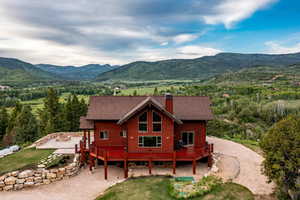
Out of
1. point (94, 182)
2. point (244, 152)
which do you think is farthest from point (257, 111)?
point (94, 182)

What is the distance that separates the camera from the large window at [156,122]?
1731 centimetres

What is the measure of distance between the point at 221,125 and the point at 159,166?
19.4m

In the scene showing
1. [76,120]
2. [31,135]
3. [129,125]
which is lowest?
[31,135]

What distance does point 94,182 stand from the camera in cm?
1594

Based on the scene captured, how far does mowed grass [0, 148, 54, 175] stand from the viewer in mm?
16797

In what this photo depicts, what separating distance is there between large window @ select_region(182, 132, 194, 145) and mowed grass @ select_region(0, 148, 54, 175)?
1109cm

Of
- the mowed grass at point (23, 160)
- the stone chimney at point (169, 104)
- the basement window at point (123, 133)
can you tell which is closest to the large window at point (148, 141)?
the basement window at point (123, 133)

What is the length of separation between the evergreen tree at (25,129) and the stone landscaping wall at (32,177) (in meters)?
21.8

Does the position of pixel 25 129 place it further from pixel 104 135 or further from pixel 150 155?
pixel 150 155

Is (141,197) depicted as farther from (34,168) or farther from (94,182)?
(34,168)

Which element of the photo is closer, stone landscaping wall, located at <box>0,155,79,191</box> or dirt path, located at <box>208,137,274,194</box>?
dirt path, located at <box>208,137,274,194</box>

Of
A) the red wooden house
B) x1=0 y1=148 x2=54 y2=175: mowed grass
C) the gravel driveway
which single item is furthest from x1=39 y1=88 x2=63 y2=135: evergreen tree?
the gravel driveway

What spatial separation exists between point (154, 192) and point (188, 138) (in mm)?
6989

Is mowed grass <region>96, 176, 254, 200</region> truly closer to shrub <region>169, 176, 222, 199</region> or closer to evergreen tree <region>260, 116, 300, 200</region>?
shrub <region>169, 176, 222, 199</region>
